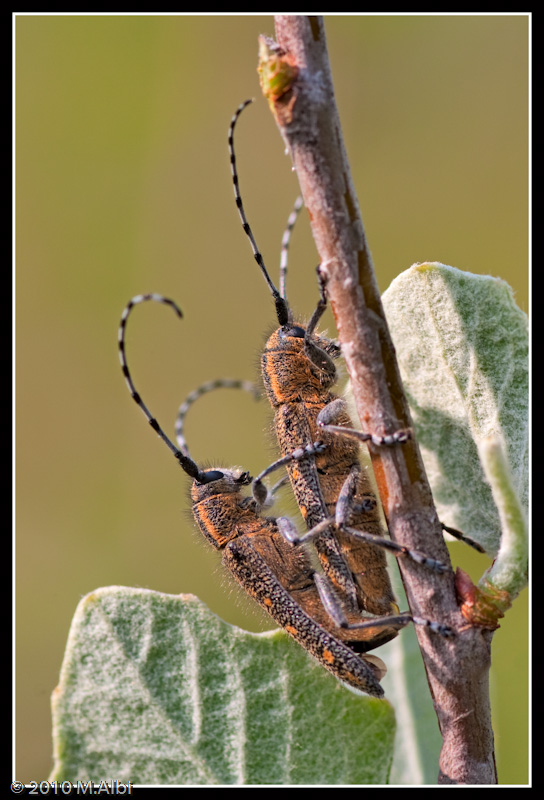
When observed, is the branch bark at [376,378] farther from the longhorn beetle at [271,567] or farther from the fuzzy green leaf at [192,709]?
the longhorn beetle at [271,567]

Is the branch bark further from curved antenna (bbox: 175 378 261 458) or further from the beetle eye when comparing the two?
curved antenna (bbox: 175 378 261 458)

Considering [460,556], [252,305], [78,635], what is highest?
[252,305]

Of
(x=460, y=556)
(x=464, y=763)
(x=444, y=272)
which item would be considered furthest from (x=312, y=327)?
(x=460, y=556)

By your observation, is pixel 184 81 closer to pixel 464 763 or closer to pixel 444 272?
pixel 444 272

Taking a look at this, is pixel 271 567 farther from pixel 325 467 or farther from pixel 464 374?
pixel 464 374

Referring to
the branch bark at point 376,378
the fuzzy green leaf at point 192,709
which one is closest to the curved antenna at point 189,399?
the fuzzy green leaf at point 192,709

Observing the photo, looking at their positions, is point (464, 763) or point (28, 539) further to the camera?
point (28, 539)
